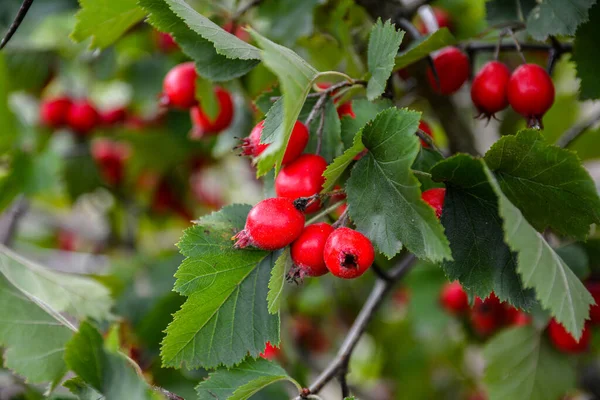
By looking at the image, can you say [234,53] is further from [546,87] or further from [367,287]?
[367,287]

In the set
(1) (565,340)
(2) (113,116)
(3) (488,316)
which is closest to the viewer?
(1) (565,340)

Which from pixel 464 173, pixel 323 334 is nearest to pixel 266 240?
pixel 464 173

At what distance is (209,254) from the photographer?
935mm

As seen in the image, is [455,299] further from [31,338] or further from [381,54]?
[31,338]

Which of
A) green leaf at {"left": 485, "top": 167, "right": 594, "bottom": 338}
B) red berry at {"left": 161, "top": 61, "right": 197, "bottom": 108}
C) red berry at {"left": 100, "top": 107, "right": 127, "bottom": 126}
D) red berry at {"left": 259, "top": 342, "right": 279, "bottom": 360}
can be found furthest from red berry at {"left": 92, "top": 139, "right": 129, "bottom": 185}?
green leaf at {"left": 485, "top": 167, "right": 594, "bottom": 338}

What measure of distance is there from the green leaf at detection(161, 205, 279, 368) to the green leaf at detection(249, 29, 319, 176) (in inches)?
7.7

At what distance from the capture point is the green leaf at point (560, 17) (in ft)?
3.40

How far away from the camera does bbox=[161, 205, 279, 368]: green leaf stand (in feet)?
3.06

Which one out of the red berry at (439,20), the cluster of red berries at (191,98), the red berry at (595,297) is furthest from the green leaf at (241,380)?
the red berry at (439,20)

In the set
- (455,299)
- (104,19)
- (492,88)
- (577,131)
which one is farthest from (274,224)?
(455,299)

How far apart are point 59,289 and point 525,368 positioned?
1176 millimetres

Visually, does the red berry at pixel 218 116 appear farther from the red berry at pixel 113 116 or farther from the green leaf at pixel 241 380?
the red berry at pixel 113 116

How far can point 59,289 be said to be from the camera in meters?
1.32

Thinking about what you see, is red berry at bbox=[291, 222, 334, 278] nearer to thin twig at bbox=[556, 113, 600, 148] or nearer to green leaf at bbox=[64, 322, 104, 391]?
green leaf at bbox=[64, 322, 104, 391]
